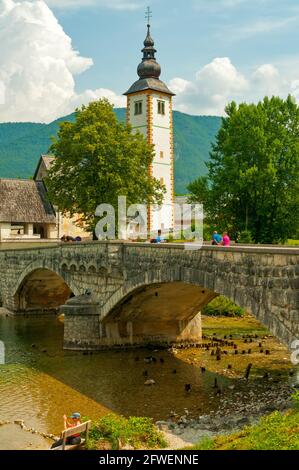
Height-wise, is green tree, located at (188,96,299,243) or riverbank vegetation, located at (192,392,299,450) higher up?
green tree, located at (188,96,299,243)

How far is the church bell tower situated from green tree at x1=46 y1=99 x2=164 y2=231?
21174mm

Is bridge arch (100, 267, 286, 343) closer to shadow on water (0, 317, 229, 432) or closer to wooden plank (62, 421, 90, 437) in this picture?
shadow on water (0, 317, 229, 432)

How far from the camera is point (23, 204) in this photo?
6128 cm

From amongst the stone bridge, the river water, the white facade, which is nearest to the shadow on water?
the river water

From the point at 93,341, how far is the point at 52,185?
668 inches

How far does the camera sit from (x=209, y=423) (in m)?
18.9

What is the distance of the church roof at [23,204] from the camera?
2351 inches

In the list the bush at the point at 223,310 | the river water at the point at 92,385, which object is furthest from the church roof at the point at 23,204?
the river water at the point at 92,385

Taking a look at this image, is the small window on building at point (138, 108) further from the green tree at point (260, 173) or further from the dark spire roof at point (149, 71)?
the green tree at point (260, 173)

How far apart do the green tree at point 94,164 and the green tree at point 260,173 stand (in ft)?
20.3

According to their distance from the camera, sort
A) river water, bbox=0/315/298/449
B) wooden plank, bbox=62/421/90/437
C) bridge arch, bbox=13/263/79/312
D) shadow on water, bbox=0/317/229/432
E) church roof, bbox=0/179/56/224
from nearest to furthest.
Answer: wooden plank, bbox=62/421/90/437
river water, bbox=0/315/298/449
shadow on water, bbox=0/317/229/432
bridge arch, bbox=13/263/79/312
church roof, bbox=0/179/56/224

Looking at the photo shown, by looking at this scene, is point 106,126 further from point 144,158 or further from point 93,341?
point 93,341

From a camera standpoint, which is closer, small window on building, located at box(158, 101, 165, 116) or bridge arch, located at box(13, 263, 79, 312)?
bridge arch, located at box(13, 263, 79, 312)

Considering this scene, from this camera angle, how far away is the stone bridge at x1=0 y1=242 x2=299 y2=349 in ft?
56.3
